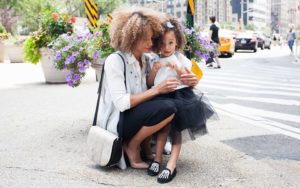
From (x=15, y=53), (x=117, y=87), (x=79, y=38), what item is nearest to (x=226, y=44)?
(x=15, y=53)

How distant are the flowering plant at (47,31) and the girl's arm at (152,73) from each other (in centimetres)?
651

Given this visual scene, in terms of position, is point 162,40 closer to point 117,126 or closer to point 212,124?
point 117,126

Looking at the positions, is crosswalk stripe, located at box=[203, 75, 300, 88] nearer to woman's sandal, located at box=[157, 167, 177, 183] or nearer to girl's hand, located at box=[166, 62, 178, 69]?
girl's hand, located at box=[166, 62, 178, 69]

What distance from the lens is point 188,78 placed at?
12.2ft

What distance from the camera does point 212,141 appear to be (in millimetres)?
4961

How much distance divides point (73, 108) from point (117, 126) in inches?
138

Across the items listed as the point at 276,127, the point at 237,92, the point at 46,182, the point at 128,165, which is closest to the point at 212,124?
the point at 276,127

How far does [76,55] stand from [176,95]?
1.68 m

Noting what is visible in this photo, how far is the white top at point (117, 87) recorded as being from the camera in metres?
3.66

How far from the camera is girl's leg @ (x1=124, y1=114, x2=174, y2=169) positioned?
3.64 m

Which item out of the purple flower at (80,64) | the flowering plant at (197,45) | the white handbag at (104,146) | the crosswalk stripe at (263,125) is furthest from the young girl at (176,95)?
the crosswalk stripe at (263,125)

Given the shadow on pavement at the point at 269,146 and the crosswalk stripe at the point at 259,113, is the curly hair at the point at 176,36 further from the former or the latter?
the crosswalk stripe at the point at 259,113

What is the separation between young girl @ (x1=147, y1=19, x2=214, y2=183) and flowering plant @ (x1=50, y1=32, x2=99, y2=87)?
1.25 meters

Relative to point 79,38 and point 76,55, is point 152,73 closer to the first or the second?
point 76,55
